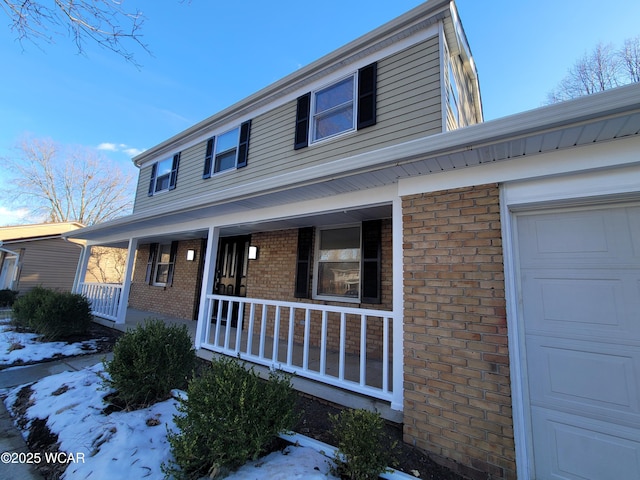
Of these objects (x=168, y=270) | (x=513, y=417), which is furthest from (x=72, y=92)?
(x=513, y=417)

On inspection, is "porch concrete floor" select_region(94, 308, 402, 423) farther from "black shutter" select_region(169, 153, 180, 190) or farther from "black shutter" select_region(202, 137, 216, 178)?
"black shutter" select_region(169, 153, 180, 190)

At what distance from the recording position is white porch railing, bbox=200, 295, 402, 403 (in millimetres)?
3049

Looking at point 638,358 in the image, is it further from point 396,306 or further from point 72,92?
point 72,92

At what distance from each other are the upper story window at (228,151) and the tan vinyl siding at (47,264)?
1214 centimetres

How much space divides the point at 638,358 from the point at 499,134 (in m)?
1.81

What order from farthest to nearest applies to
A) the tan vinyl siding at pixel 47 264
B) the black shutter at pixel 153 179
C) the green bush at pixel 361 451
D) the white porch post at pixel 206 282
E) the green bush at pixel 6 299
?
the tan vinyl siding at pixel 47 264
the green bush at pixel 6 299
the black shutter at pixel 153 179
the white porch post at pixel 206 282
the green bush at pixel 361 451

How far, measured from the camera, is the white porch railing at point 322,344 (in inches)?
120

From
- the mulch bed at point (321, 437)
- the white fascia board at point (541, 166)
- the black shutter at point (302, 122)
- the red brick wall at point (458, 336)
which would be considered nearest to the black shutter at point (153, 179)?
the black shutter at point (302, 122)

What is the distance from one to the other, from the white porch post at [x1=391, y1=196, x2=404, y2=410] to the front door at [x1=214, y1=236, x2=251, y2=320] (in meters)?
4.51

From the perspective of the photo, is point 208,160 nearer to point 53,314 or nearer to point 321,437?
point 53,314

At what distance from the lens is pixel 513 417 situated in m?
2.07

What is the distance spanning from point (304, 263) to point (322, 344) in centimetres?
241

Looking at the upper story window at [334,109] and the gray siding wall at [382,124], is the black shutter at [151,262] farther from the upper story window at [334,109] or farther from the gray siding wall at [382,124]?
the upper story window at [334,109]

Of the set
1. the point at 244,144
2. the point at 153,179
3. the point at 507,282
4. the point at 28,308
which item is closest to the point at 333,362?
the point at 507,282
